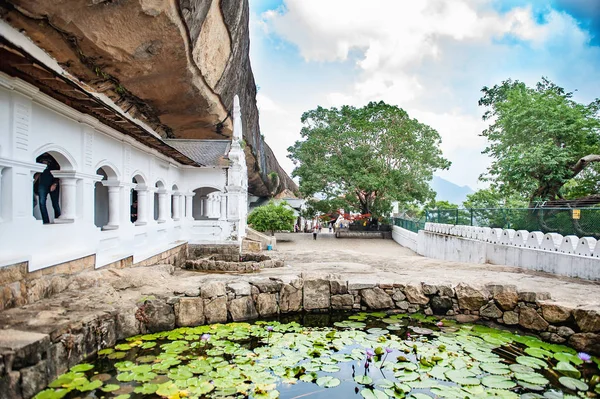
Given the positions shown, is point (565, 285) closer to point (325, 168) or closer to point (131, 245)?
point (131, 245)

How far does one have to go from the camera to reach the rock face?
24.0 feet

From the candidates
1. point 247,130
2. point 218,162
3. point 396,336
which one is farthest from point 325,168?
point 396,336

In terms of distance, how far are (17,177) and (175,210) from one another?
7787mm

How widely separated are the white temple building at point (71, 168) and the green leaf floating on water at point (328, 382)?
3.88 metres

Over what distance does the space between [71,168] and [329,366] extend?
5046mm

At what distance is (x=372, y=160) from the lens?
24781 millimetres

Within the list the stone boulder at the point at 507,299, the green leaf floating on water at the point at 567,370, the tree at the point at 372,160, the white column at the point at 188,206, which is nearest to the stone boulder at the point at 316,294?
the stone boulder at the point at 507,299

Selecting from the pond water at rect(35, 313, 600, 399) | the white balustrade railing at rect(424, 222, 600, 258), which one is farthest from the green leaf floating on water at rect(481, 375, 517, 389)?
the white balustrade railing at rect(424, 222, 600, 258)

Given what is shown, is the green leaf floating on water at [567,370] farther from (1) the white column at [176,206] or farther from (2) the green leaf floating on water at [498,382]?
(1) the white column at [176,206]

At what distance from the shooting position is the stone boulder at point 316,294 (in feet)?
22.4

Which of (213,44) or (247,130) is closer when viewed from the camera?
(213,44)

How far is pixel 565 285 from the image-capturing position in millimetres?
6953

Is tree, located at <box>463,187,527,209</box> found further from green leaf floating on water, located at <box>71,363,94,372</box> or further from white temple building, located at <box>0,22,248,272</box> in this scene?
green leaf floating on water, located at <box>71,363,94,372</box>

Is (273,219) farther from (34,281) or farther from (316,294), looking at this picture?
(34,281)
